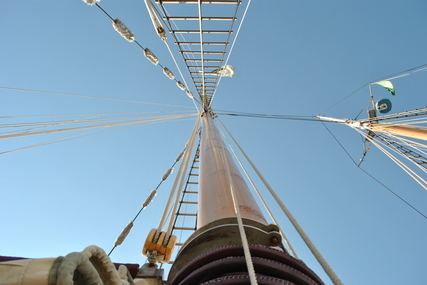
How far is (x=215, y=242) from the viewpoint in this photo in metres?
1.34

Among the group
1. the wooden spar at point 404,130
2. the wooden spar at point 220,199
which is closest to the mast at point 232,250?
the wooden spar at point 220,199

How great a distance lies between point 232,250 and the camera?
109 centimetres

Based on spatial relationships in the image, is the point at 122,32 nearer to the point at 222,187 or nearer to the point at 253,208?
the point at 222,187

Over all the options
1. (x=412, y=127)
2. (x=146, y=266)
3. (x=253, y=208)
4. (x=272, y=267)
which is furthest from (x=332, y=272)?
(x=412, y=127)

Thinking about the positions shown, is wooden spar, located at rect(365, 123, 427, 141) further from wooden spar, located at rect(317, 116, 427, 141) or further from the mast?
the mast

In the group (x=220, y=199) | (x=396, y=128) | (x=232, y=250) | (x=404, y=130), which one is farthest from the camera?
(x=396, y=128)

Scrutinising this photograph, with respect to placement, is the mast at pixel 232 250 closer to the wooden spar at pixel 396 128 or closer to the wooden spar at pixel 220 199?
the wooden spar at pixel 220 199

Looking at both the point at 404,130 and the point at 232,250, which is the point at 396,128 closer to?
the point at 404,130

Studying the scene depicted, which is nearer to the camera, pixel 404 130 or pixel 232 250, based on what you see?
pixel 232 250

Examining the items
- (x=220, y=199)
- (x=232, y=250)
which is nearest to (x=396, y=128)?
(x=220, y=199)

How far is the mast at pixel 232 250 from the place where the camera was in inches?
39.0

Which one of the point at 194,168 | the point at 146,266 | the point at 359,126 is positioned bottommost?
the point at 194,168

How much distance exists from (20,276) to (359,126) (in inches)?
432

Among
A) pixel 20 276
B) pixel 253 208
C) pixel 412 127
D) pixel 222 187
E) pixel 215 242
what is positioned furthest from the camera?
pixel 412 127
